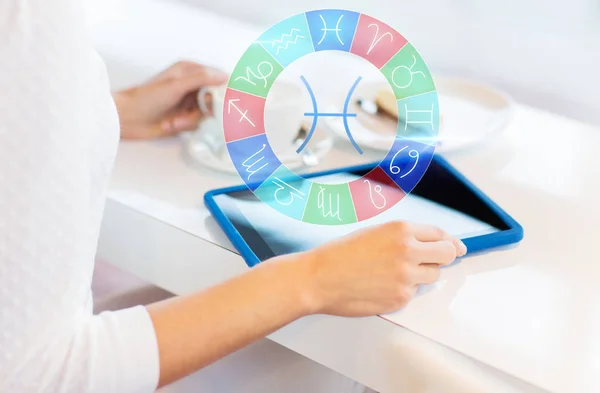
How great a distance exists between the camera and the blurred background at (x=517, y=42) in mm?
901

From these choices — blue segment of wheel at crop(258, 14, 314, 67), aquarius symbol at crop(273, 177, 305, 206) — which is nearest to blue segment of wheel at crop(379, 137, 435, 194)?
aquarius symbol at crop(273, 177, 305, 206)

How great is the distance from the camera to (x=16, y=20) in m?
0.41

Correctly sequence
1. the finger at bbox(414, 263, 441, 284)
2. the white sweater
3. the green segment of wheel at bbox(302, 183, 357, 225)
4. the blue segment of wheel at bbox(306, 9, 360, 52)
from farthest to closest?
the blue segment of wheel at bbox(306, 9, 360, 52), the green segment of wheel at bbox(302, 183, 357, 225), the finger at bbox(414, 263, 441, 284), the white sweater

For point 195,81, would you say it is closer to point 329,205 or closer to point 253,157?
point 253,157

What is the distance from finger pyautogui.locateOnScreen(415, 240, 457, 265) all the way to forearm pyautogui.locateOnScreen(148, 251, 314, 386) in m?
0.10

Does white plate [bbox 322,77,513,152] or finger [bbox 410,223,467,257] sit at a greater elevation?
white plate [bbox 322,77,513,152]

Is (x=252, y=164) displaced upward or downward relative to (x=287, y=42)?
downward

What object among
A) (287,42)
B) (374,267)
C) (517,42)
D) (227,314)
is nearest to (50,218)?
(227,314)

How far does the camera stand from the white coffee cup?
0.69 meters

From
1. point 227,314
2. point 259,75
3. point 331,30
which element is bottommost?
point 227,314

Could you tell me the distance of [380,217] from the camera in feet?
2.06

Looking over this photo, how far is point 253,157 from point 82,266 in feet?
0.96

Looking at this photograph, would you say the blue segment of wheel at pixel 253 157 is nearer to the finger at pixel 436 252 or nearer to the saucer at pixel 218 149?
the saucer at pixel 218 149

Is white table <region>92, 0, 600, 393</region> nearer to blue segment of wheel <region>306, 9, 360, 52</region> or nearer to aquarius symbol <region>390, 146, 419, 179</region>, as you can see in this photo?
aquarius symbol <region>390, 146, 419, 179</region>
